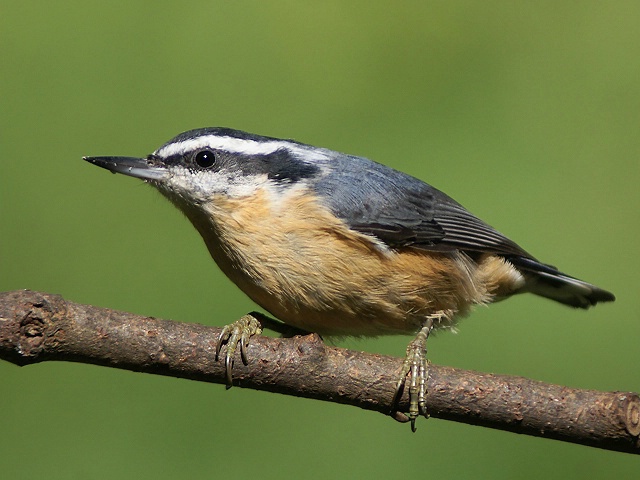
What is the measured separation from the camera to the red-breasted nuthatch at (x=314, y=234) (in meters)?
3.25

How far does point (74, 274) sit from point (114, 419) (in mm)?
814

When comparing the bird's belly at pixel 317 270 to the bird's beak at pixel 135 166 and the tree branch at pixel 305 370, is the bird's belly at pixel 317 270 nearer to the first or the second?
the bird's beak at pixel 135 166

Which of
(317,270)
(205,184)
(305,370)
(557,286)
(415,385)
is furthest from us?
(557,286)

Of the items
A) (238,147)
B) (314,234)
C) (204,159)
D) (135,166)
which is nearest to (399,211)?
(314,234)

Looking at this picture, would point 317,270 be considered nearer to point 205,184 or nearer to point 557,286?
point 205,184

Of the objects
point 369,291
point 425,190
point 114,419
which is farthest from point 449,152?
point 114,419

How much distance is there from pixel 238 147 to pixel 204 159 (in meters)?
0.15

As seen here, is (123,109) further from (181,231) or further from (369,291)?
(369,291)

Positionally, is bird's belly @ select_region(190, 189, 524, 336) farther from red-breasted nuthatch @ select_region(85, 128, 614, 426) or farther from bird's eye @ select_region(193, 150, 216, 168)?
bird's eye @ select_region(193, 150, 216, 168)

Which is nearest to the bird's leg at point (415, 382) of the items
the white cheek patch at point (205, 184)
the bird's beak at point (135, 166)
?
the white cheek patch at point (205, 184)

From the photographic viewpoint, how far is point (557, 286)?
412 centimetres

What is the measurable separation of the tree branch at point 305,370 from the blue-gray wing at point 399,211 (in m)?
0.77

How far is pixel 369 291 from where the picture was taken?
10.8 feet

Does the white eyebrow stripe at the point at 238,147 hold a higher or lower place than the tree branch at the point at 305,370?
higher
